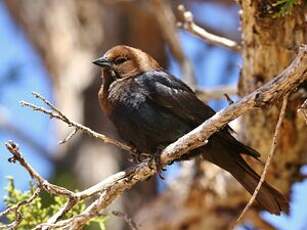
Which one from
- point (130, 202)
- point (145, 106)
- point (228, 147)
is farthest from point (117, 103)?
point (130, 202)

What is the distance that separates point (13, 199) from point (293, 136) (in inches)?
63.7

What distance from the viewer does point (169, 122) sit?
4066 mm

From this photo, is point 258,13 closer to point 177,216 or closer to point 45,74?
point 177,216

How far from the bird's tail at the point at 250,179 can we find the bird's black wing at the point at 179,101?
0.24 feet

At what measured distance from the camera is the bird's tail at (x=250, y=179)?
403 centimetres

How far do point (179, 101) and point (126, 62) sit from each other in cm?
51

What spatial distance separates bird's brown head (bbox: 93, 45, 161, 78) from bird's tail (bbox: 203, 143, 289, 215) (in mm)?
617

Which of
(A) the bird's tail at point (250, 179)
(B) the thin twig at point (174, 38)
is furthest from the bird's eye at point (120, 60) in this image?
(B) the thin twig at point (174, 38)

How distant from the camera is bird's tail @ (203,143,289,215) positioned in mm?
4027

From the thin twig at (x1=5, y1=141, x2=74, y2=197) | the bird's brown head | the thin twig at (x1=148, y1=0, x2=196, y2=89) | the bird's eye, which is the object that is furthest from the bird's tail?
the thin twig at (x1=148, y1=0, x2=196, y2=89)

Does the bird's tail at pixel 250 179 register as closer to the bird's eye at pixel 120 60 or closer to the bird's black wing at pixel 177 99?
the bird's black wing at pixel 177 99

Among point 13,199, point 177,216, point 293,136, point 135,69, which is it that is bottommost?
point 177,216

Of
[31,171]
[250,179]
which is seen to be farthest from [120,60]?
[31,171]

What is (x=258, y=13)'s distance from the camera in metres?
3.84
